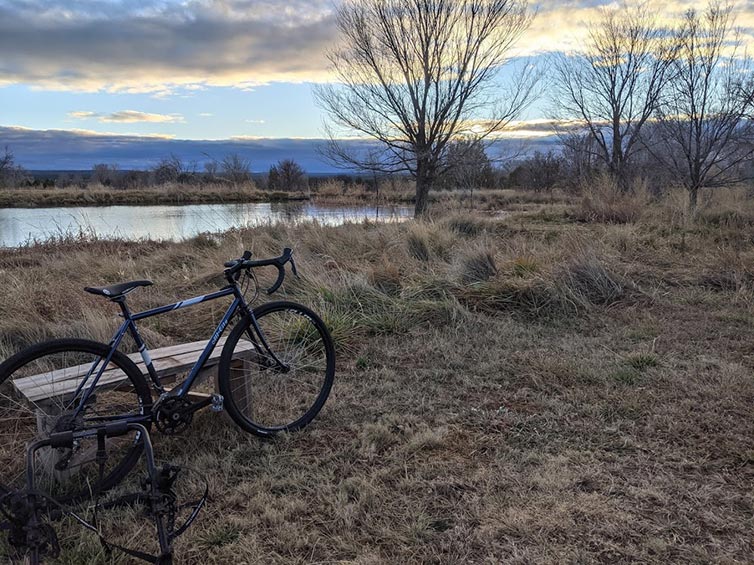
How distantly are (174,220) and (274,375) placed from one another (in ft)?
48.2

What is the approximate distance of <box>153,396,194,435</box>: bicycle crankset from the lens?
257 centimetres

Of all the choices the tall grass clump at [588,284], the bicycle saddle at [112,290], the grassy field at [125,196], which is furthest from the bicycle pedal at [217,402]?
the grassy field at [125,196]

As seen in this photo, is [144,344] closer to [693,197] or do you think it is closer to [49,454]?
[49,454]

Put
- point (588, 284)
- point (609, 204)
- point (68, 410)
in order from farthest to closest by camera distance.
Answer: point (609, 204)
point (588, 284)
point (68, 410)

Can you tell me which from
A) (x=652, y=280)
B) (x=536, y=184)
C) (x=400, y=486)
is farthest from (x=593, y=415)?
(x=536, y=184)

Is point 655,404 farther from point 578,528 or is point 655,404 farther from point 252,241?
point 252,241

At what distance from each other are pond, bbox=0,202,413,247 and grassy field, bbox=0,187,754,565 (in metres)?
3.72

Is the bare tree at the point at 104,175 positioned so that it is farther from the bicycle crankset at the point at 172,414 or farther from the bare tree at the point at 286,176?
the bicycle crankset at the point at 172,414

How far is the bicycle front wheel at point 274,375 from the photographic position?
9.67 ft

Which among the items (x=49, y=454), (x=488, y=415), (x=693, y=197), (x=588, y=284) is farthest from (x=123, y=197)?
(x=488, y=415)

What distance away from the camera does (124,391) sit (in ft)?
8.83

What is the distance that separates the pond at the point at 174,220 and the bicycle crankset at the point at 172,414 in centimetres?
753

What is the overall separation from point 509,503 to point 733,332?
11.5ft

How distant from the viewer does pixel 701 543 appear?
2.13 metres
